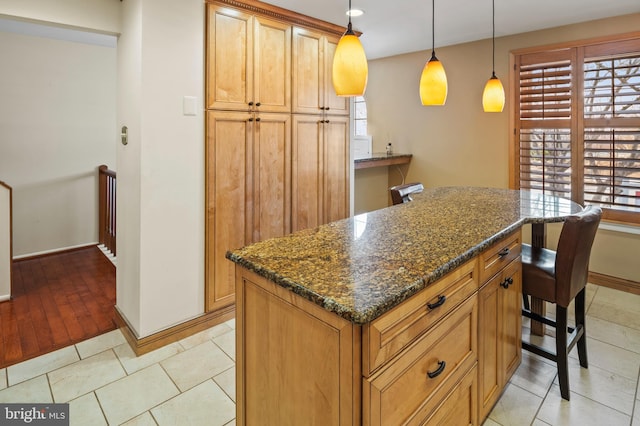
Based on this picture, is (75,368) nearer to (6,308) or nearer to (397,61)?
(6,308)

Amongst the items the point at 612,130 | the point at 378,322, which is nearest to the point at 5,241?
the point at 378,322

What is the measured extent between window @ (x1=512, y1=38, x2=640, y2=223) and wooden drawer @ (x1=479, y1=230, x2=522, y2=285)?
2024 millimetres

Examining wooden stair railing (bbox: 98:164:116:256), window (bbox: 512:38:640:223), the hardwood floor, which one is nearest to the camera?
the hardwood floor

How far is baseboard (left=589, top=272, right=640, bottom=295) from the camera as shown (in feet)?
10.7

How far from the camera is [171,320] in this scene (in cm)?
254

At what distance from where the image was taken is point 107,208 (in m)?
4.57

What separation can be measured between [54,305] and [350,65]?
3.06 m

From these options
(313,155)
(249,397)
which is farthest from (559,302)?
(313,155)

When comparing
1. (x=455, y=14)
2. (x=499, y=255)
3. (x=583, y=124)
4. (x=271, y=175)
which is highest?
(x=455, y=14)

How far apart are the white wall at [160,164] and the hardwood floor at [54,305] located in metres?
0.43

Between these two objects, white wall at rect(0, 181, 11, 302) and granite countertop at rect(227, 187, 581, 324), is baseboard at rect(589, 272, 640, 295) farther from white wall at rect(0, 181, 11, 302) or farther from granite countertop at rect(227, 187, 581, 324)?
white wall at rect(0, 181, 11, 302)

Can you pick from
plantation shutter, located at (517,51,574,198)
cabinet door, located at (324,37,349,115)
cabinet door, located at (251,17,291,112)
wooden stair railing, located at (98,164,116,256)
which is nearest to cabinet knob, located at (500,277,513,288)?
cabinet door, located at (251,17,291,112)

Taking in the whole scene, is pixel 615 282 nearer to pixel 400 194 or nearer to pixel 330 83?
pixel 400 194

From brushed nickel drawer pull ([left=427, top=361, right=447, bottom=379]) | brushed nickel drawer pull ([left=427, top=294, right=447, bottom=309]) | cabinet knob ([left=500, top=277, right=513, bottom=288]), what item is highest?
brushed nickel drawer pull ([left=427, top=294, right=447, bottom=309])
